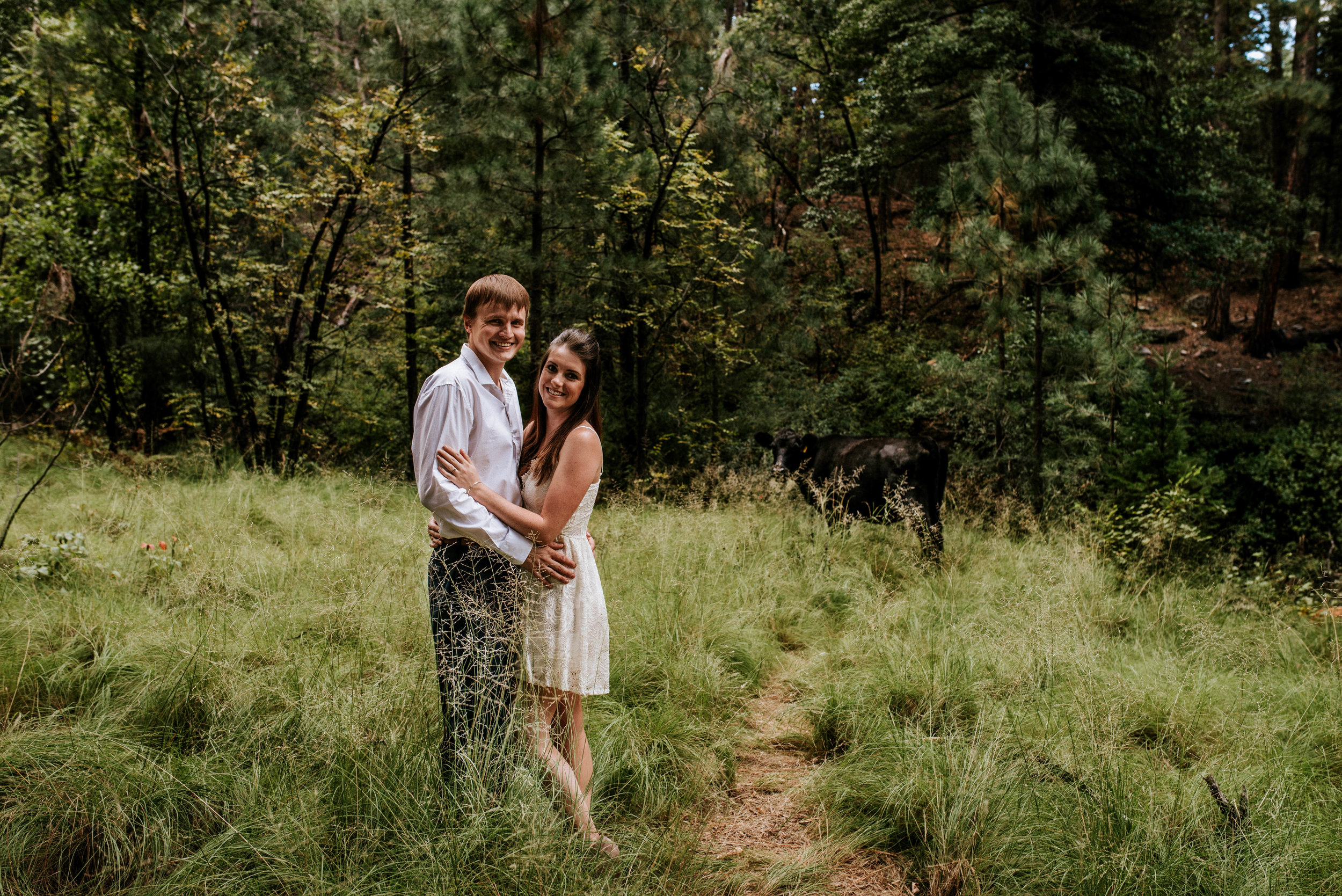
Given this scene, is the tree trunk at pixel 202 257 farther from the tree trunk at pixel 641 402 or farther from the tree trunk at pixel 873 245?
the tree trunk at pixel 873 245

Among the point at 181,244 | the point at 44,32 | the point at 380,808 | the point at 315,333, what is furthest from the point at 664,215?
the point at 380,808

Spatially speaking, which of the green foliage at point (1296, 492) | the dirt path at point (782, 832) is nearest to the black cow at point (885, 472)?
the green foliage at point (1296, 492)

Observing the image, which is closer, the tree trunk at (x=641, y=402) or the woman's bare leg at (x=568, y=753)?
the woman's bare leg at (x=568, y=753)

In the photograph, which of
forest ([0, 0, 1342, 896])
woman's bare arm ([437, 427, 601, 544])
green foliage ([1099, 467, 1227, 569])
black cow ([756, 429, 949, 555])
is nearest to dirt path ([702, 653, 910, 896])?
forest ([0, 0, 1342, 896])

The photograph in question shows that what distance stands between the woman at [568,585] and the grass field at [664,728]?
0.19 meters

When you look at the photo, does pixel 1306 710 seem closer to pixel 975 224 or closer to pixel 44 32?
pixel 975 224

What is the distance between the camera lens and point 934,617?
4.23 metres

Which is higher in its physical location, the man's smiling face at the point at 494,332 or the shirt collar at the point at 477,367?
the man's smiling face at the point at 494,332

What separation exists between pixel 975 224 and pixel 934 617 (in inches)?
190

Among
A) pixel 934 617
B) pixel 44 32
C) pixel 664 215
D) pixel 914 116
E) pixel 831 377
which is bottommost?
pixel 934 617

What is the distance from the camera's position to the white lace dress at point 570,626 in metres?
2.24

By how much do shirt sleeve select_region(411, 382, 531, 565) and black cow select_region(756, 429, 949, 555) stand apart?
14.7 feet

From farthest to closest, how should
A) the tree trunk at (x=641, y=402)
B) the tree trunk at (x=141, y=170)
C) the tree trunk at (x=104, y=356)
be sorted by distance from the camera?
1. the tree trunk at (x=641, y=402)
2. the tree trunk at (x=104, y=356)
3. the tree trunk at (x=141, y=170)

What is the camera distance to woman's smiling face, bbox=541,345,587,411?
2.28 m
